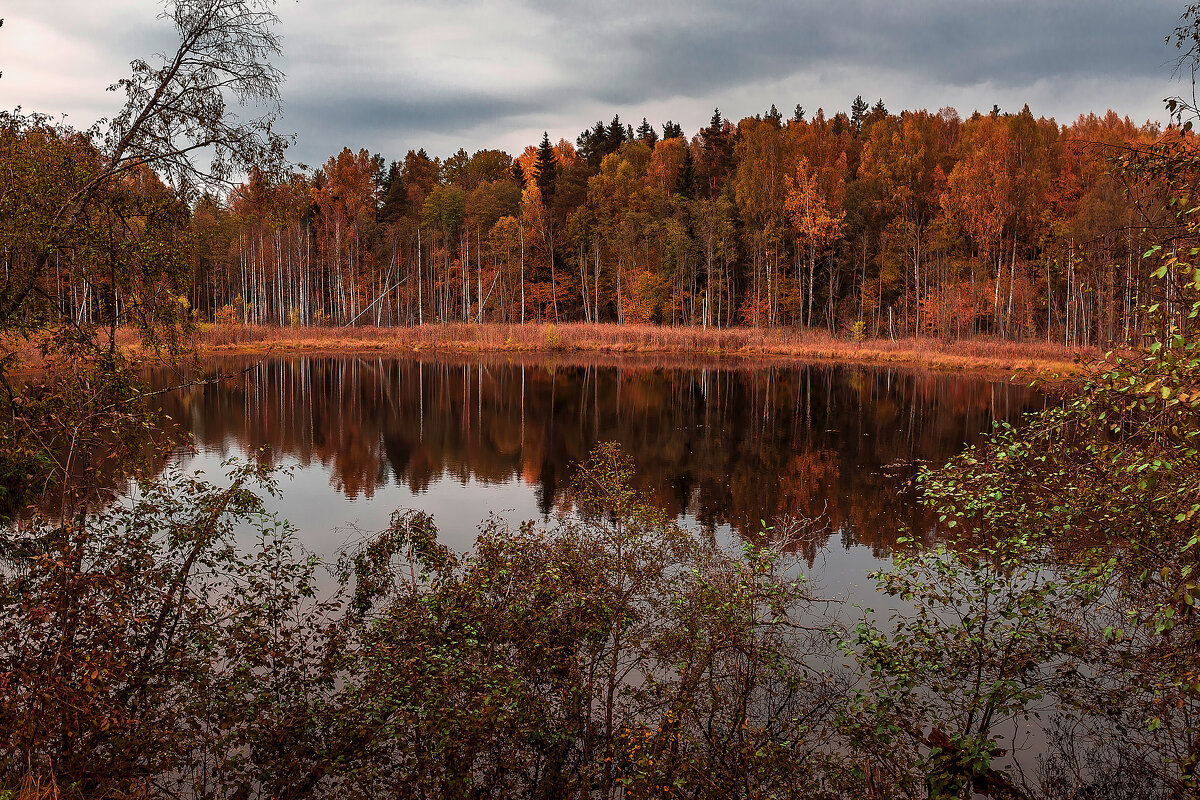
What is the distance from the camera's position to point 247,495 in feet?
29.2

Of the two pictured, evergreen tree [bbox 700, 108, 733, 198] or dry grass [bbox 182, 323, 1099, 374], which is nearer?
dry grass [bbox 182, 323, 1099, 374]

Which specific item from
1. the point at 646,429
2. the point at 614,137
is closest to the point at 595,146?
the point at 614,137

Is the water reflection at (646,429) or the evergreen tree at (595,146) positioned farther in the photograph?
the evergreen tree at (595,146)

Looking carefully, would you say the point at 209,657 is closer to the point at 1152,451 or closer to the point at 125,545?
the point at 125,545

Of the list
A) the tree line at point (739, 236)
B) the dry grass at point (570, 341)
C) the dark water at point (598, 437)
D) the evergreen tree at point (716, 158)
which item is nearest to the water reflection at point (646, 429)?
the dark water at point (598, 437)

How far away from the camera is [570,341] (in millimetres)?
58250

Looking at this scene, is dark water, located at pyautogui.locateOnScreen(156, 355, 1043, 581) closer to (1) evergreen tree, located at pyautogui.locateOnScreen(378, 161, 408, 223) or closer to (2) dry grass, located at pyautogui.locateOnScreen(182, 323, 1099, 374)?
(2) dry grass, located at pyautogui.locateOnScreen(182, 323, 1099, 374)

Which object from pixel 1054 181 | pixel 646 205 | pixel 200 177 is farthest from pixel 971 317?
pixel 200 177

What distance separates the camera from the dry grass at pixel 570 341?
52219 mm

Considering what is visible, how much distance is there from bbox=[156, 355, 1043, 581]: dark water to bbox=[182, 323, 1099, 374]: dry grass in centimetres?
728

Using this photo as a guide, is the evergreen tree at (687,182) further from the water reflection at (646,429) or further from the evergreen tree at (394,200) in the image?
the evergreen tree at (394,200)

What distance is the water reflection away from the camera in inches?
717

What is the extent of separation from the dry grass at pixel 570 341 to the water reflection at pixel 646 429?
729 centimetres

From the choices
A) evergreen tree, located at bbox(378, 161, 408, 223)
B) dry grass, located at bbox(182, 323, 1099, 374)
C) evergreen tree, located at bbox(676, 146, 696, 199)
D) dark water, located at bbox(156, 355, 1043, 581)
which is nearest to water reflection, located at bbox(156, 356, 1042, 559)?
dark water, located at bbox(156, 355, 1043, 581)
